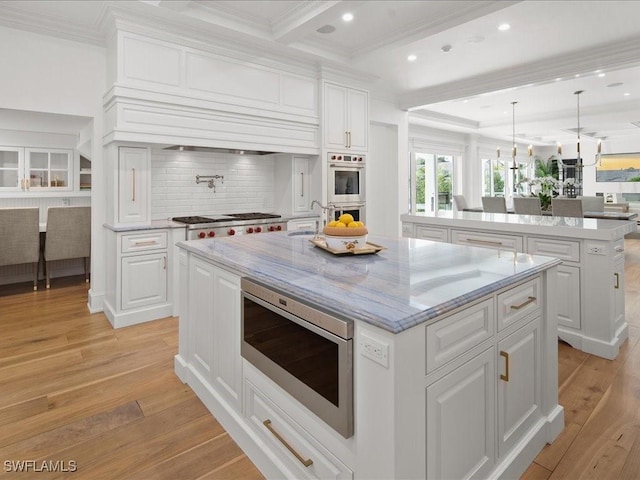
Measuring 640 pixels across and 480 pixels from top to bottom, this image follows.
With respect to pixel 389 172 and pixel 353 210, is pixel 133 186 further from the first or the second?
pixel 389 172

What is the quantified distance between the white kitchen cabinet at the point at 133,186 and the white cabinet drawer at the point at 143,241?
0.22 metres

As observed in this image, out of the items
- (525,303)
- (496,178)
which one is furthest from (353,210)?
(496,178)

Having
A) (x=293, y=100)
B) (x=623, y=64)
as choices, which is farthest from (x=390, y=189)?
(x=623, y=64)

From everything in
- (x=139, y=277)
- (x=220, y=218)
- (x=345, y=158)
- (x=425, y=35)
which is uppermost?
(x=425, y=35)

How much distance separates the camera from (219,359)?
2.01 metres

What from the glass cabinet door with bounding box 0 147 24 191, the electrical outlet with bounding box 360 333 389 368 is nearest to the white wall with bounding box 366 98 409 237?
the glass cabinet door with bounding box 0 147 24 191

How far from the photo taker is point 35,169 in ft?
17.1

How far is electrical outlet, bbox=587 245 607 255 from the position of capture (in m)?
2.65

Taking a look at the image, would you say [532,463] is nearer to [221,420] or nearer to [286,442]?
[286,442]

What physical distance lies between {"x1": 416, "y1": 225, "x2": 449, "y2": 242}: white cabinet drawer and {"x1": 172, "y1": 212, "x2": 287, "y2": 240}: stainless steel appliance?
5.34 feet

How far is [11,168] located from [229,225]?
3381mm

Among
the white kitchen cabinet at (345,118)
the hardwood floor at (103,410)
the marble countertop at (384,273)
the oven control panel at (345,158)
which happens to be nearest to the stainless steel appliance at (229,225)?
the hardwood floor at (103,410)

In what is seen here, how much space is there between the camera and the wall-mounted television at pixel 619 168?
1166 centimetres

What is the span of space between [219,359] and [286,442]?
70 cm
